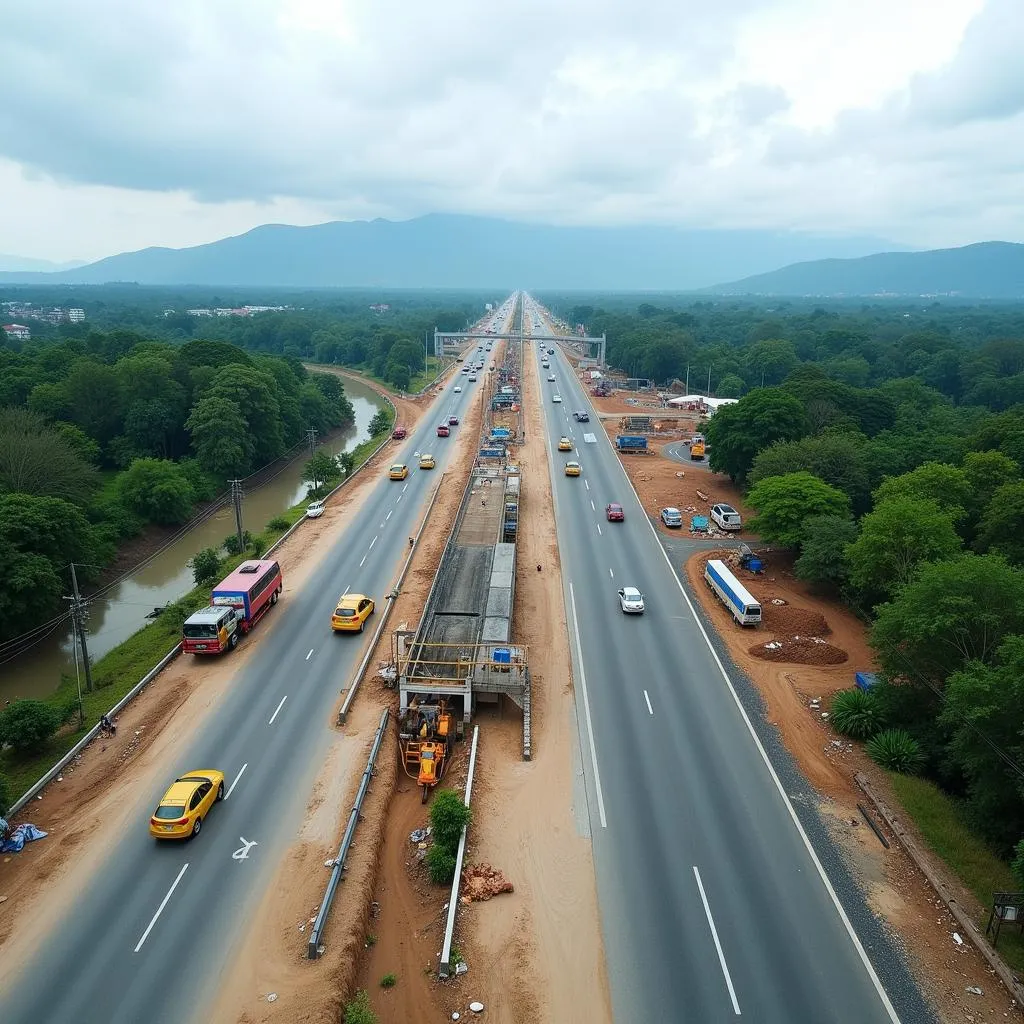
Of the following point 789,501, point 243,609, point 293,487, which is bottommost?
point 293,487

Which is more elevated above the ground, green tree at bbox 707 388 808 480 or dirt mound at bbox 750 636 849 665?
green tree at bbox 707 388 808 480

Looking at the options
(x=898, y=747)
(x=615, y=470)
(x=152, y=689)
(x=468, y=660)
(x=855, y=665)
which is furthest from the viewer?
(x=615, y=470)

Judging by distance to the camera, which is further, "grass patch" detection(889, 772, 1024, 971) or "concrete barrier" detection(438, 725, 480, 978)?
"grass patch" detection(889, 772, 1024, 971)

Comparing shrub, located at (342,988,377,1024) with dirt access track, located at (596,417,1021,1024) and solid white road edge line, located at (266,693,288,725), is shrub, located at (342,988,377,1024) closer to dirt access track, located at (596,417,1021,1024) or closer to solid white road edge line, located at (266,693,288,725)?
solid white road edge line, located at (266,693,288,725)

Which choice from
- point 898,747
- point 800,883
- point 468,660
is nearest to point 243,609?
point 468,660

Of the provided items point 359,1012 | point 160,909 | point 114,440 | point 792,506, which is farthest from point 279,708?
point 114,440

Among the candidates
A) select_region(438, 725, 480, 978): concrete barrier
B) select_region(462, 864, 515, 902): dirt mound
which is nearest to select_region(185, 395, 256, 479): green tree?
select_region(438, 725, 480, 978): concrete barrier

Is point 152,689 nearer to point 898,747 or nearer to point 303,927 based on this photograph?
point 303,927

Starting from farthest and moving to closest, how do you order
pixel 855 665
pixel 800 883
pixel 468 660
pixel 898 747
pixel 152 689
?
pixel 855 665 → pixel 152 689 → pixel 468 660 → pixel 898 747 → pixel 800 883
